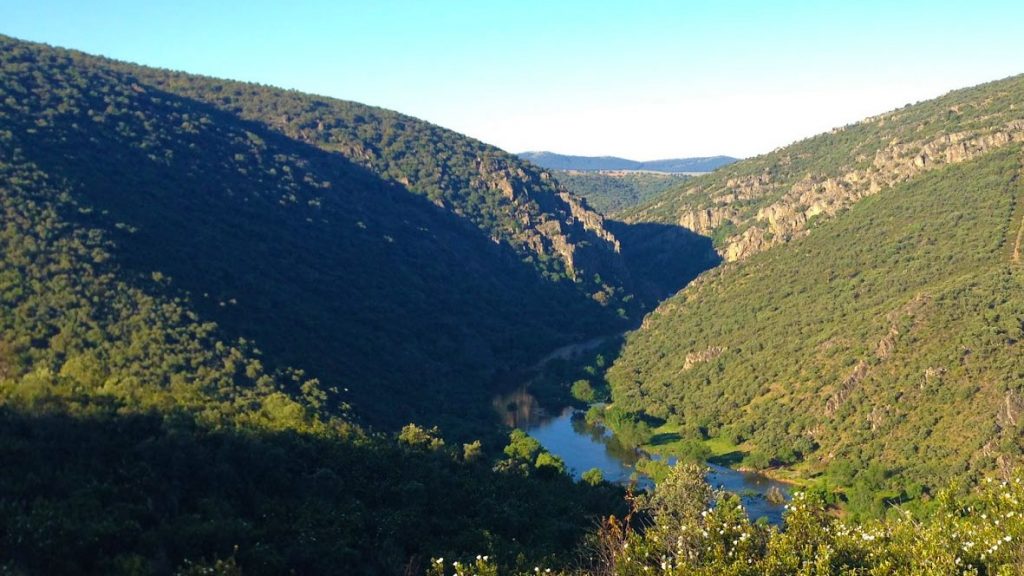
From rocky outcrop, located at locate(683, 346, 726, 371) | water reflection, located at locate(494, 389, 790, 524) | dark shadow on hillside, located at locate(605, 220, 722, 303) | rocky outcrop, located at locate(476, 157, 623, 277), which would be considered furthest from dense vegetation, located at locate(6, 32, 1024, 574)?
dark shadow on hillside, located at locate(605, 220, 722, 303)

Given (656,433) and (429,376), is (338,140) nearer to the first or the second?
(429,376)

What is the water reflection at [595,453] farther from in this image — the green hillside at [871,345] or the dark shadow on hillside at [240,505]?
the dark shadow on hillside at [240,505]

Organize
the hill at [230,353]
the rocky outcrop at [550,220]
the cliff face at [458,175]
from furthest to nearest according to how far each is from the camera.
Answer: the rocky outcrop at [550,220] < the cliff face at [458,175] < the hill at [230,353]

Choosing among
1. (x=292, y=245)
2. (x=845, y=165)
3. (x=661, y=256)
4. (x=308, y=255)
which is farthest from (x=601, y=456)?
(x=661, y=256)

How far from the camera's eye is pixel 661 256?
181625 millimetres

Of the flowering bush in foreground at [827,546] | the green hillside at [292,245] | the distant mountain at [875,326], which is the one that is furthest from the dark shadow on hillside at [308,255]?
the flowering bush in foreground at [827,546]

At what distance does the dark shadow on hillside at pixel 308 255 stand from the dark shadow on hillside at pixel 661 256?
23.4 meters

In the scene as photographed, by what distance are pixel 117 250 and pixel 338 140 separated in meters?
105

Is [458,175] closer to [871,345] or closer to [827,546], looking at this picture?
[871,345]

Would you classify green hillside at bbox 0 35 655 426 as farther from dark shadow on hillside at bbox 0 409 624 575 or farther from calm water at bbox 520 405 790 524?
dark shadow on hillside at bbox 0 409 624 575

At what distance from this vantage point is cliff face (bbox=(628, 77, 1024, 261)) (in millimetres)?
117688

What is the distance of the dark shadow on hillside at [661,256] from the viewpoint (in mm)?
167250

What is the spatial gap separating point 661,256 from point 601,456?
103 meters

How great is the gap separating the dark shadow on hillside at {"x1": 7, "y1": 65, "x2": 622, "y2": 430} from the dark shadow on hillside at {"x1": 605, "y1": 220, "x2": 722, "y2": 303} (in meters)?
23.4
